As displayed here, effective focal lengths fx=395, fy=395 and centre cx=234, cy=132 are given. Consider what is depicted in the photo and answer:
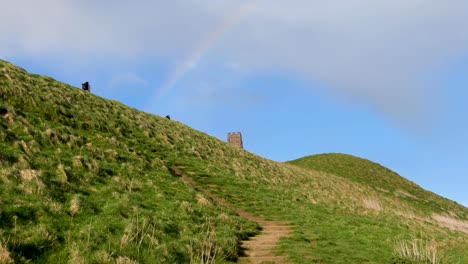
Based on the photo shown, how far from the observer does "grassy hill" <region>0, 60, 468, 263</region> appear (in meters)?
10.8

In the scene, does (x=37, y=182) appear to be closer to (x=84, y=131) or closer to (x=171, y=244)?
(x=171, y=244)

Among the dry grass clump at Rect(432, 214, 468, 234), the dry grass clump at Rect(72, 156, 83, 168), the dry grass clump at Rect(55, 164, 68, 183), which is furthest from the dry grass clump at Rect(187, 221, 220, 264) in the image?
the dry grass clump at Rect(432, 214, 468, 234)

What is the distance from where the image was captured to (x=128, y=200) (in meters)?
15.2

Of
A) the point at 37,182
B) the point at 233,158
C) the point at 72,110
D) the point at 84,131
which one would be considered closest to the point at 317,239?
the point at 37,182

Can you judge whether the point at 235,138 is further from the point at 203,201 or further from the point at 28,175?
the point at 28,175

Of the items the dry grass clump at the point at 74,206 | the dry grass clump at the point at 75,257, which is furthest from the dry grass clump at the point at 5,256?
the dry grass clump at the point at 74,206

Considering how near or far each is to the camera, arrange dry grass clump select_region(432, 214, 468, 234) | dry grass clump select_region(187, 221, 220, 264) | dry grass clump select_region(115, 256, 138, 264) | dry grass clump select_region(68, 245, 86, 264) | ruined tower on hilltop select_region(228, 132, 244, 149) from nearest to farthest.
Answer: dry grass clump select_region(68, 245, 86, 264) < dry grass clump select_region(115, 256, 138, 264) < dry grass clump select_region(187, 221, 220, 264) < dry grass clump select_region(432, 214, 468, 234) < ruined tower on hilltop select_region(228, 132, 244, 149)

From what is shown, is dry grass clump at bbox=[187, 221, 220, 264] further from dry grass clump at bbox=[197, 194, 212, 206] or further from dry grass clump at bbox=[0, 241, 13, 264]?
dry grass clump at bbox=[197, 194, 212, 206]

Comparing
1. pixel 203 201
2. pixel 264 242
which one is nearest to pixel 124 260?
pixel 264 242

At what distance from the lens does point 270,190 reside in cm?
3161

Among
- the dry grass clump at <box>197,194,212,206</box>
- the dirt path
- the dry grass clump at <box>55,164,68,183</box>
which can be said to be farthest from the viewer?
the dry grass clump at <box>197,194,212,206</box>

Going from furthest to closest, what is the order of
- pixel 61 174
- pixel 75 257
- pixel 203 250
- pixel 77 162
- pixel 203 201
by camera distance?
pixel 203 201
pixel 77 162
pixel 61 174
pixel 203 250
pixel 75 257

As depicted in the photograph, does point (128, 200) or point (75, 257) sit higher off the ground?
point (128, 200)

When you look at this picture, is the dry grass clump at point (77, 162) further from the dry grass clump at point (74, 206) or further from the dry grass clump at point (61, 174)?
the dry grass clump at point (74, 206)
